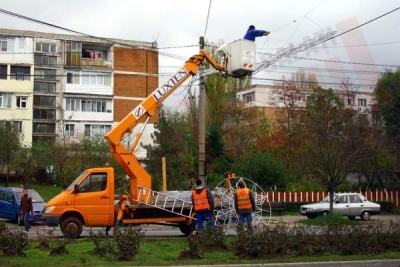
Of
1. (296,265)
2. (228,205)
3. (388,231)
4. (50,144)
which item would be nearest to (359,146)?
(228,205)

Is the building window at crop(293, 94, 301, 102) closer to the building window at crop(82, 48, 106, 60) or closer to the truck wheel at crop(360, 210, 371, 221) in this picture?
the building window at crop(82, 48, 106, 60)

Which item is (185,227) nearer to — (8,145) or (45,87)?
(8,145)

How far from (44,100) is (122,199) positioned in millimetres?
44493

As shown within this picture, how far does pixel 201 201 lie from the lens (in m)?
16.5

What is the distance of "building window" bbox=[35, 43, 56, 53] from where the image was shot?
5931 cm

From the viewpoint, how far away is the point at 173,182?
34.8 m

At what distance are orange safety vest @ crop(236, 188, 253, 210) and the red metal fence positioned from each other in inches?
700

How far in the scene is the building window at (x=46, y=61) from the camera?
5925 cm

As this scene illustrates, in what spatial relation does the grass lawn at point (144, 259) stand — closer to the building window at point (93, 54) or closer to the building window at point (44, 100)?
the building window at point (44, 100)

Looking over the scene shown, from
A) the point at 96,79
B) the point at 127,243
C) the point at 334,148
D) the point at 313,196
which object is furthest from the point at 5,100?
the point at 127,243

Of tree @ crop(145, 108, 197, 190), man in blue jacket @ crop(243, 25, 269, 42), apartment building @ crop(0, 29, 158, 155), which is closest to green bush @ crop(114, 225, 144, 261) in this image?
man in blue jacket @ crop(243, 25, 269, 42)

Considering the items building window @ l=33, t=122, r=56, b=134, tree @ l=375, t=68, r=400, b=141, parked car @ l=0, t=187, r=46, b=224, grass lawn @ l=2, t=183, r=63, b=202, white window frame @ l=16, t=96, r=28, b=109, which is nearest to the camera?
parked car @ l=0, t=187, r=46, b=224

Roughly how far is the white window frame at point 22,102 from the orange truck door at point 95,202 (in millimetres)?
43462

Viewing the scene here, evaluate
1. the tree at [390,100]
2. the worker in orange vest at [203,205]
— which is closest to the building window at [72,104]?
the tree at [390,100]
